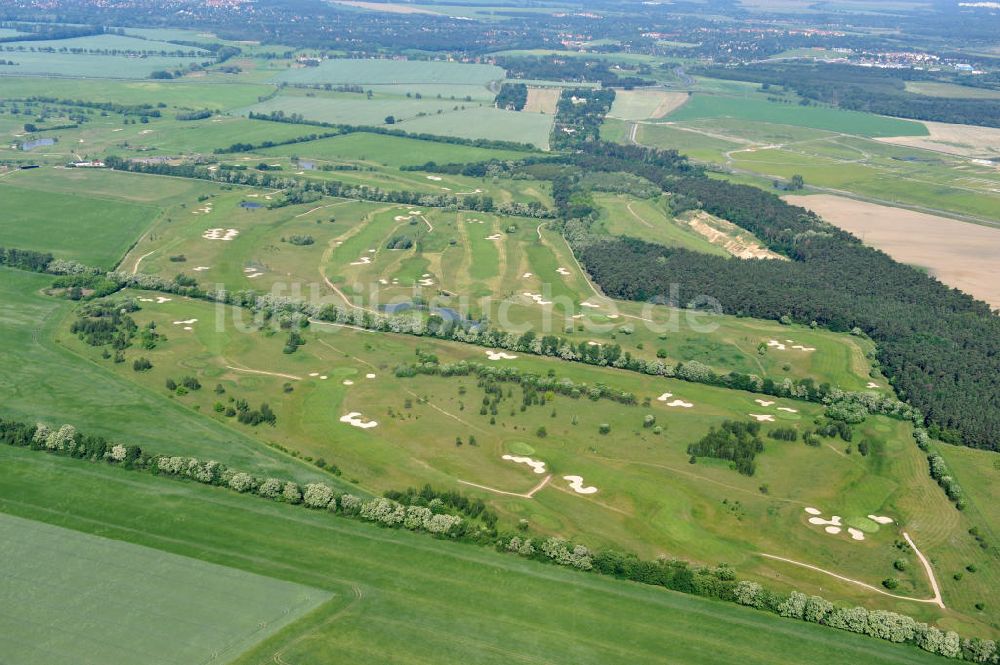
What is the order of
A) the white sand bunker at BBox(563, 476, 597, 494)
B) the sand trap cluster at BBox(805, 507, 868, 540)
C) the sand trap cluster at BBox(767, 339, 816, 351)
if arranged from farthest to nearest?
the sand trap cluster at BBox(767, 339, 816, 351), the white sand bunker at BBox(563, 476, 597, 494), the sand trap cluster at BBox(805, 507, 868, 540)

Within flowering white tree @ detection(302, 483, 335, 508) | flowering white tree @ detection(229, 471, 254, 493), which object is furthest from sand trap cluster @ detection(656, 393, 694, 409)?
flowering white tree @ detection(229, 471, 254, 493)

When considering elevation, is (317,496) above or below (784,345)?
below

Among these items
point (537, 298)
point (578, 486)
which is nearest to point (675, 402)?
point (578, 486)

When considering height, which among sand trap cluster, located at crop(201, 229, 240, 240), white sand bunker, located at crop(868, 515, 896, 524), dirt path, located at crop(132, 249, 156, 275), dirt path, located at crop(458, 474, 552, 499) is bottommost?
dirt path, located at crop(458, 474, 552, 499)

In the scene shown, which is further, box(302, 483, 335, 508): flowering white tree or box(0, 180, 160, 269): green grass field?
box(0, 180, 160, 269): green grass field

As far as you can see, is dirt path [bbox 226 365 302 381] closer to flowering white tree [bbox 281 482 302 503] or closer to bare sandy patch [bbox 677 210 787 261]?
flowering white tree [bbox 281 482 302 503]

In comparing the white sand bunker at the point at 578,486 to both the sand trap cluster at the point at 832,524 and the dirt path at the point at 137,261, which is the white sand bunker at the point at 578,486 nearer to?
the sand trap cluster at the point at 832,524

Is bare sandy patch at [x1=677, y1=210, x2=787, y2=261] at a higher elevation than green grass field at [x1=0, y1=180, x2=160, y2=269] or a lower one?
higher

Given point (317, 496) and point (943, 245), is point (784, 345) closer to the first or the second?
point (943, 245)
